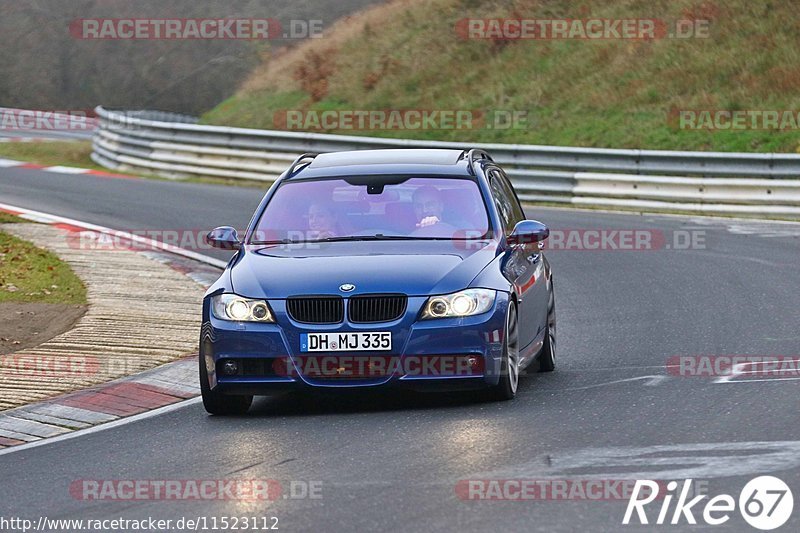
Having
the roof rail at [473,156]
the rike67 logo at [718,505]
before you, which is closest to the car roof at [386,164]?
the roof rail at [473,156]

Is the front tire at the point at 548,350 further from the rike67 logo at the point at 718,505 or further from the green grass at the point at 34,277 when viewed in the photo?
the green grass at the point at 34,277

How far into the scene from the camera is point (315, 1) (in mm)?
69125

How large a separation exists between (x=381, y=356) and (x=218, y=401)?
3.85 feet

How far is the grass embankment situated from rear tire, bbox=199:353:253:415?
4958 mm

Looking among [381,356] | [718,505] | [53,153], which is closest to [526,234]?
[381,356]

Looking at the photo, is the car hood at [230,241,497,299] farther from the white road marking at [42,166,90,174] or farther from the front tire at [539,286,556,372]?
the white road marking at [42,166,90,174]

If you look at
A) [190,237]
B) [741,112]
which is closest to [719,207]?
[741,112]

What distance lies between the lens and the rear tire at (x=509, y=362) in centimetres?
934

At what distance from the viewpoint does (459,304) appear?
363 inches

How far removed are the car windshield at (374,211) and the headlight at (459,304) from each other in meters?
0.97

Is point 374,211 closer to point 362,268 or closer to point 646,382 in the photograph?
point 362,268

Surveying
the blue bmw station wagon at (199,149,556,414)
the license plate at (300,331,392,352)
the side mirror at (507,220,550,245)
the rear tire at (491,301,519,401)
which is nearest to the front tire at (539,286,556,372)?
the blue bmw station wagon at (199,149,556,414)

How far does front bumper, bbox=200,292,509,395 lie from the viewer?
909 centimetres

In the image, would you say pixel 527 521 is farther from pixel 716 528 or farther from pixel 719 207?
pixel 719 207
